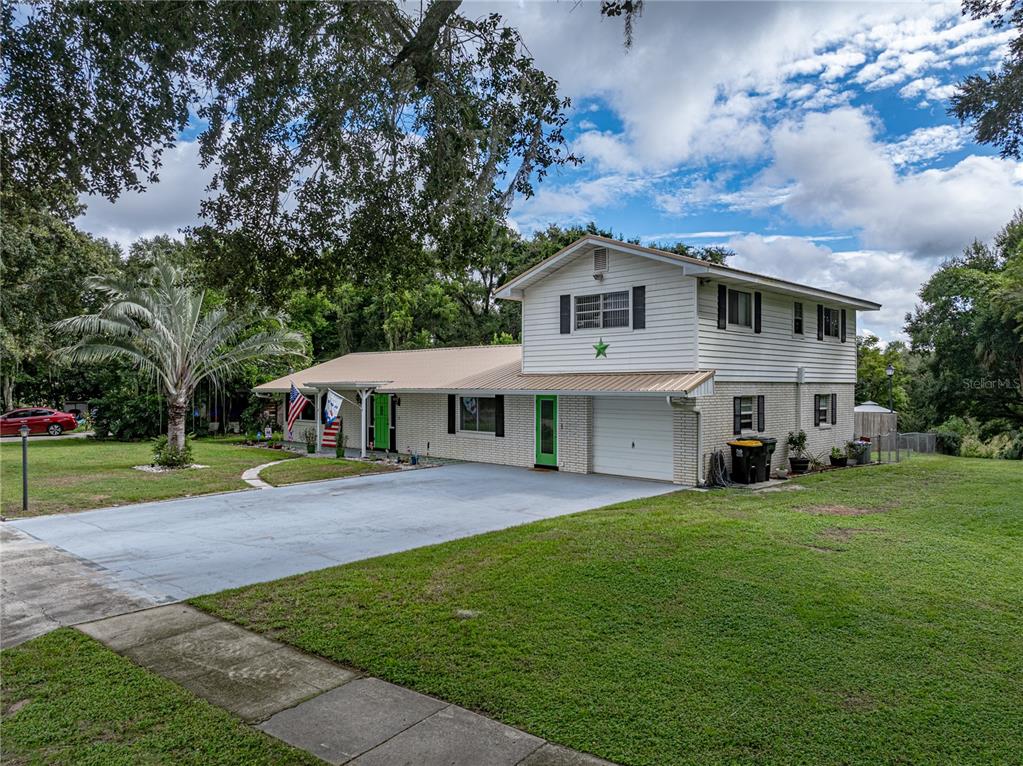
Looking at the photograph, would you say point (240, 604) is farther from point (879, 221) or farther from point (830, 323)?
point (830, 323)

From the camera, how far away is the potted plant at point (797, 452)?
1678 centimetres

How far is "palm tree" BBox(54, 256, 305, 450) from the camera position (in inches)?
693

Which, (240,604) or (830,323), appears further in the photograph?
(830,323)

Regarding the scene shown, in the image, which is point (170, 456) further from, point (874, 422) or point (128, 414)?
point (874, 422)

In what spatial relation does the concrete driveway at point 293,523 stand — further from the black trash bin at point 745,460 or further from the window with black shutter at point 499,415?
the window with black shutter at point 499,415

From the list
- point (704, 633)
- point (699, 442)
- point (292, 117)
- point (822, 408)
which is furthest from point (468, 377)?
point (704, 633)

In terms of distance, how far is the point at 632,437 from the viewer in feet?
50.9

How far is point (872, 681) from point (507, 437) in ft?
46.1

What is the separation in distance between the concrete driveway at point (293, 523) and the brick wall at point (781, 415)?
1934 millimetres

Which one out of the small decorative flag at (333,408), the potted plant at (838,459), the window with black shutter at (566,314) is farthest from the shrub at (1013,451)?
the small decorative flag at (333,408)

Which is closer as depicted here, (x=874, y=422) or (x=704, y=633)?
(x=704, y=633)

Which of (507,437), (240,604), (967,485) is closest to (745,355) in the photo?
(967,485)

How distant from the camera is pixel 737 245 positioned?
118 feet

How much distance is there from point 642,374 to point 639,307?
1.65 metres
